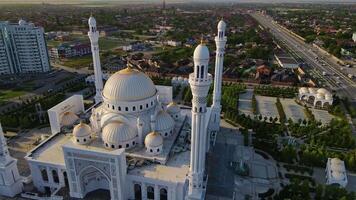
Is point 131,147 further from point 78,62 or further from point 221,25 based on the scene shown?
point 78,62

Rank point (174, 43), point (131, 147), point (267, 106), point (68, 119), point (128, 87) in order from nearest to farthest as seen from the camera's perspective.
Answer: point (131, 147) → point (128, 87) → point (68, 119) → point (267, 106) → point (174, 43)

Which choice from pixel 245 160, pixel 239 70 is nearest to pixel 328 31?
pixel 239 70

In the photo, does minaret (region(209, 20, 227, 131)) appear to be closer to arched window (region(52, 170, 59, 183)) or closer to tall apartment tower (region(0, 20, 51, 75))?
arched window (region(52, 170, 59, 183))

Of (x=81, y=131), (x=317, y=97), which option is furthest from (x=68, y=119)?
(x=317, y=97)

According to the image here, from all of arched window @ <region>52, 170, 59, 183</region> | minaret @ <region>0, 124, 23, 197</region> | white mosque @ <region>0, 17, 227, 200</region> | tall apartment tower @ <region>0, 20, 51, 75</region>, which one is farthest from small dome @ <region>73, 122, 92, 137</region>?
tall apartment tower @ <region>0, 20, 51, 75</region>

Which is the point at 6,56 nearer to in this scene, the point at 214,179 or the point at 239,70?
the point at 239,70

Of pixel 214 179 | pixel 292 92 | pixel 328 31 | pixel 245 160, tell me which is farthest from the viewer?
pixel 328 31
